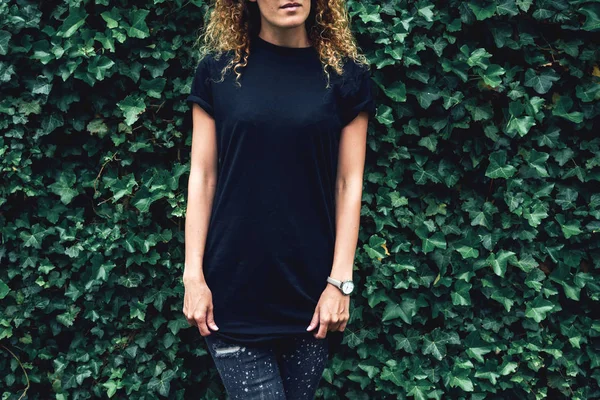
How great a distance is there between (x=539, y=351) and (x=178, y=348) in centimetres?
169

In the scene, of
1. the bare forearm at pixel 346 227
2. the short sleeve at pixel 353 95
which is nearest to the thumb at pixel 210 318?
the bare forearm at pixel 346 227

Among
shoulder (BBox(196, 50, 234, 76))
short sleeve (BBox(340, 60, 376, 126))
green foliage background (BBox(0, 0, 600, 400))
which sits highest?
shoulder (BBox(196, 50, 234, 76))

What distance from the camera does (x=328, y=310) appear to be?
1875 millimetres

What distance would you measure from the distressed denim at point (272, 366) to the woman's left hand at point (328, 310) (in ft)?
0.23

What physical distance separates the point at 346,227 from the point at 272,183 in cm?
31

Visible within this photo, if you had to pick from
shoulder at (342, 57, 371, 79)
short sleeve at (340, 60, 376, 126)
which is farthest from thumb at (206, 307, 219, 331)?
shoulder at (342, 57, 371, 79)

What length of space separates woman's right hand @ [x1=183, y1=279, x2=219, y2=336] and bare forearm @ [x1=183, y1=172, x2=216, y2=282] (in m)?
0.02

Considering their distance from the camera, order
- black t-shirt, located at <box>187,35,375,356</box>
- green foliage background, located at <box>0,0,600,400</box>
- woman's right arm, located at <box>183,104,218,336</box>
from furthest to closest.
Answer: green foliage background, located at <box>0,0,600,400</box> → woman's right arm, located at <box>183,104,218,336</box> → black t-shirt, located at <box>187,35,375,356</box>

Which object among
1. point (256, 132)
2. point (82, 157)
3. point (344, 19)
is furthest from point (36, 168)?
point (344, 19)

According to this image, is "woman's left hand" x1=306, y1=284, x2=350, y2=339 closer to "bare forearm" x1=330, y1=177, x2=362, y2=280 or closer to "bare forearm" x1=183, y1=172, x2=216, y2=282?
"bare forearm" x1=330, y1=177, x2=362, y2=280

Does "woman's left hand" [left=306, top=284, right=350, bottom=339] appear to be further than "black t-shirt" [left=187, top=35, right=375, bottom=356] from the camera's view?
Yes

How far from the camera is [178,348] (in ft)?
8.96

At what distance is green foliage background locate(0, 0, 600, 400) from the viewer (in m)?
2.51

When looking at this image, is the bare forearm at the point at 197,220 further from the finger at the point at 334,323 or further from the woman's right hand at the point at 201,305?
the finger at the point at 334,323
